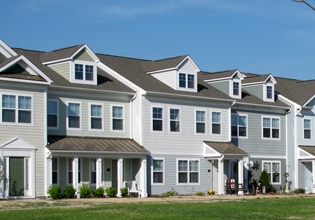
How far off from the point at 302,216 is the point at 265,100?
82.2 ft

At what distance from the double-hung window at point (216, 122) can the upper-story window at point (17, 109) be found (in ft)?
45.2

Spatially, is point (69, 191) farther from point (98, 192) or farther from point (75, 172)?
point (98, 192)

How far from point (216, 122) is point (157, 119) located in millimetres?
5162

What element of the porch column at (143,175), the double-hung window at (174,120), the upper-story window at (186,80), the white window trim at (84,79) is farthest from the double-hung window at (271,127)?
the white window trim at (84,79)

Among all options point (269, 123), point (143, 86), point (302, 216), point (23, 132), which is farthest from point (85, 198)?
point (269, 123)

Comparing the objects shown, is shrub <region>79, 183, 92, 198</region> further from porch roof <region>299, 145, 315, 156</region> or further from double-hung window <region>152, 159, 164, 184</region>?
porch roof <region>299, 145, 315, 156</region>

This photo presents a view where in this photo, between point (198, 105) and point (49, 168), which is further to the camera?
point (198, 105)

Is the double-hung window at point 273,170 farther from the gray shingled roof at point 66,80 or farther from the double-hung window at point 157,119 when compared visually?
the gray shingled roof at point 66,80

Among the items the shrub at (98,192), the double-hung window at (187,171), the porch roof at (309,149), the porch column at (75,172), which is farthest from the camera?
the porch roof at (309,149)

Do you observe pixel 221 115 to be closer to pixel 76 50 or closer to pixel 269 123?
pixel 269 123

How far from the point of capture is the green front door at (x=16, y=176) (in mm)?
33750

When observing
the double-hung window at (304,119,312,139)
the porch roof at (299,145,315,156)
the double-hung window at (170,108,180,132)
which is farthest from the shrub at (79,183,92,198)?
the double-hung window at (304,119,312,139)

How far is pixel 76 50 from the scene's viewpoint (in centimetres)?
3766

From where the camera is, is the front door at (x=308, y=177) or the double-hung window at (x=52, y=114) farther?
the front door at (x=308, y=177)
